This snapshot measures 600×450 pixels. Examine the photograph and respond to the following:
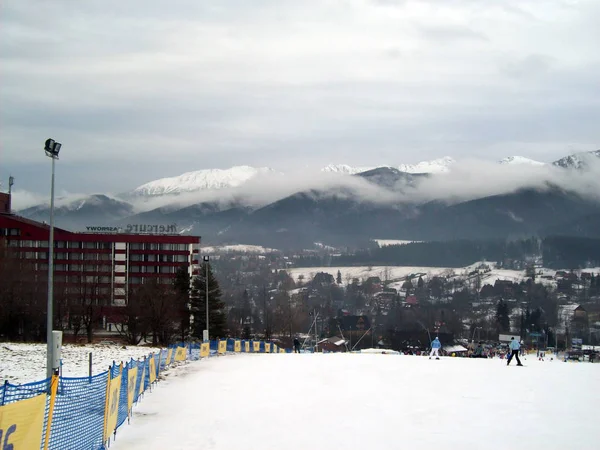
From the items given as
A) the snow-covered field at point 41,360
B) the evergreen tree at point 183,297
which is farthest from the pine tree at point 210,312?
the snow-covered field at point 41,360

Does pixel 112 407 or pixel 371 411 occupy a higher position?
pixel 112 407

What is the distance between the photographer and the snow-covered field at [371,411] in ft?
57.4

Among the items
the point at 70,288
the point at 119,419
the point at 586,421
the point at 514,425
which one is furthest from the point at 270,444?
the point at 70,288

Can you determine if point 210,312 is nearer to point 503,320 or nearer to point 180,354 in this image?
point 180,354

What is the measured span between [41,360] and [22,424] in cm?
2843

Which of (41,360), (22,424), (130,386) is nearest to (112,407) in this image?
(130,386)

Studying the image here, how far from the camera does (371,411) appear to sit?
22031 mm

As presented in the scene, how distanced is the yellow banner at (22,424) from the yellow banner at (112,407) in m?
4.41

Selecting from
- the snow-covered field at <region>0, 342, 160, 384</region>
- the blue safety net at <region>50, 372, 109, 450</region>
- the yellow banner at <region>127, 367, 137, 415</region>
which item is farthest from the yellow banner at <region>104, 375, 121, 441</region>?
the snow-covered field at <region>0, 342, 160, 384</region>

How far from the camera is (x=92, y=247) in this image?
139500 millimetres

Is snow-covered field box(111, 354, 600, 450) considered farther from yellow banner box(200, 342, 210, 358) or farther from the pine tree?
the pine tree

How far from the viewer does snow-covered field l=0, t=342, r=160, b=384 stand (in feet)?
105

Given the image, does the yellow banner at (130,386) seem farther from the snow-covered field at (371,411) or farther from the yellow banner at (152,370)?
the yellow banner at (152,370)

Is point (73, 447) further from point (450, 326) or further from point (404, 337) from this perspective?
point (450, 326)
